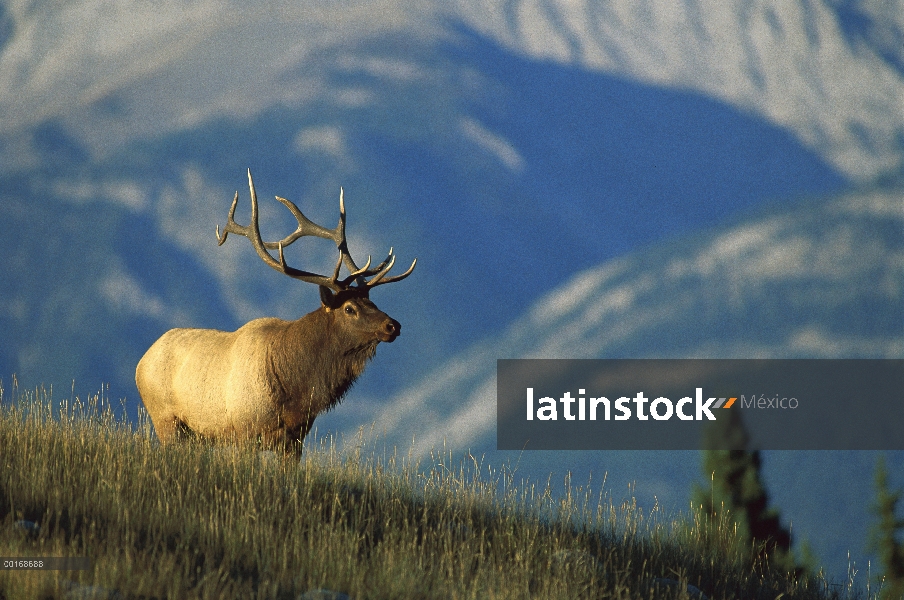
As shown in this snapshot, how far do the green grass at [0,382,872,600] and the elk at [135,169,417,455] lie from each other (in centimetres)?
33

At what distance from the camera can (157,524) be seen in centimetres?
760

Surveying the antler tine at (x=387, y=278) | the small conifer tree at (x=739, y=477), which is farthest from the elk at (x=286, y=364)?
the small conifer tree at (x=739, y=477)

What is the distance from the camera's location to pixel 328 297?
398 inches

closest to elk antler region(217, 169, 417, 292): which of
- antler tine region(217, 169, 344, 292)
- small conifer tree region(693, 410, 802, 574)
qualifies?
antler tine region(217, 169, 344, 292)

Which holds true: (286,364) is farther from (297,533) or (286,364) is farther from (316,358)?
(297,533)

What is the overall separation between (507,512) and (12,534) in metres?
4.34

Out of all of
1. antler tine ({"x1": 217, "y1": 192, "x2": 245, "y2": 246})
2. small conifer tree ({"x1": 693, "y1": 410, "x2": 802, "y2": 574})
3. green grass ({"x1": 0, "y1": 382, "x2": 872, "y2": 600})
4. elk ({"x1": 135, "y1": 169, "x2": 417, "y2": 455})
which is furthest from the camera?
small conifer tree ({"x1": 693, "y1": 410, "x2": 802, "y2": 574})

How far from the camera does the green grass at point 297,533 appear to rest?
22.5ft

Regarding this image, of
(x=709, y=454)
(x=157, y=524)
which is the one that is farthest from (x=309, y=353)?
(x=709, y=454)

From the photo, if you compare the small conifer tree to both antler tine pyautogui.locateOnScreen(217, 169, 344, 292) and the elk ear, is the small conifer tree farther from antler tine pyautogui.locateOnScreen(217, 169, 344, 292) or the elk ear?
the elk ear

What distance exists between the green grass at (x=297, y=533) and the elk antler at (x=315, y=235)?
5.57 feet

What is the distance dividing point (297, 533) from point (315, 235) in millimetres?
4147

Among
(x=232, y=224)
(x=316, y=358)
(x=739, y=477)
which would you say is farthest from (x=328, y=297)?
(x=739, y=477)

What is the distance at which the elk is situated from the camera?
9.95 meters
